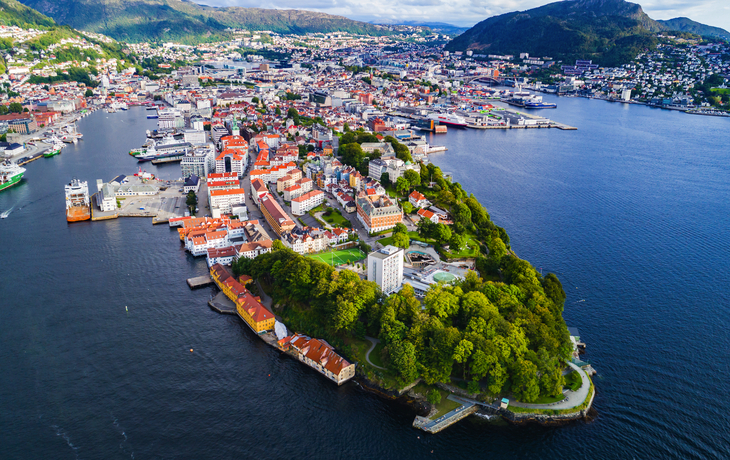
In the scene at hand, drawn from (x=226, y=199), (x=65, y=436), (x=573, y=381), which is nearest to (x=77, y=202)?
(x=226, y=199)

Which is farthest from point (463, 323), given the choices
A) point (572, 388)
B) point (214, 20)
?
point (214, 20)

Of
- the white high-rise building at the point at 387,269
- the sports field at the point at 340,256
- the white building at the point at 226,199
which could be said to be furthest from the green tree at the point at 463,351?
the white building at the point at 226,199

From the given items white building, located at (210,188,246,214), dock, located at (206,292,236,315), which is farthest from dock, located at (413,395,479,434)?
white building, located at (210,188,246,214)

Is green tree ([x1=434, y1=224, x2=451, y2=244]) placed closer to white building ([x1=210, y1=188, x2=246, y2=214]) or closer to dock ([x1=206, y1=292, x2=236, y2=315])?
dock ([x1=206, y1=292, x2=236, y2=315])

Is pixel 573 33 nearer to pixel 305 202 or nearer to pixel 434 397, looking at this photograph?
pixel 305 202

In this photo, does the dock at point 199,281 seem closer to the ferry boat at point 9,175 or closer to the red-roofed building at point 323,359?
the red-roofed building at point 323,359

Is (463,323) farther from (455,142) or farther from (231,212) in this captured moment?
(455,142)
